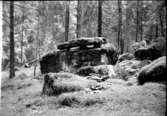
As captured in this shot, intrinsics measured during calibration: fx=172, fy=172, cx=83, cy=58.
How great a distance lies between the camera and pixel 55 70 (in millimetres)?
13609

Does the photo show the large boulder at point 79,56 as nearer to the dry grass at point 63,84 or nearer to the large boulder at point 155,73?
the dry grass at point 63,84

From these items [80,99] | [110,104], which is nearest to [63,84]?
[80,99]

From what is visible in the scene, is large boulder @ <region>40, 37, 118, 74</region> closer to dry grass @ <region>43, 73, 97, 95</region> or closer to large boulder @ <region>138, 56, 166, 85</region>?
dry grass @ <region>43, 73, 97, 95</region>

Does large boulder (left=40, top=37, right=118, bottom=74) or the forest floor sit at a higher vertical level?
large boulder (left=40, top=37, right=118, bottom=74)

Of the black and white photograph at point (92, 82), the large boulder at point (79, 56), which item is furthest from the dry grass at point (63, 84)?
the large boulder at point (79, 56)

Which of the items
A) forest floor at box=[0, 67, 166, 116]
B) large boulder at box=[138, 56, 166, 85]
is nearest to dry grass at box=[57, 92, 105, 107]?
forest floor at box=[0, 67, 166, 116]

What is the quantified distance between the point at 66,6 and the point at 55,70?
8.45 meters

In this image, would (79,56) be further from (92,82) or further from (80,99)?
(80,99)

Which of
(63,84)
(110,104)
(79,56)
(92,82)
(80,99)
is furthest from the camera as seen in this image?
(79,56)

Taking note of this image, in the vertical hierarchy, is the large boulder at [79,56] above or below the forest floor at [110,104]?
above

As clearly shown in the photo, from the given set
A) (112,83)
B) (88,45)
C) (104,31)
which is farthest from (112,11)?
(112,83)

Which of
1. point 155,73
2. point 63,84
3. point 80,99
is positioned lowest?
point 80,99

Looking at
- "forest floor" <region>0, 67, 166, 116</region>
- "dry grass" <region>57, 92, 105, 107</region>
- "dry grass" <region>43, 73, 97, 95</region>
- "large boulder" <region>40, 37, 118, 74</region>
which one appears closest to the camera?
"forest floor" <region>0, 67, 166, 116</region>

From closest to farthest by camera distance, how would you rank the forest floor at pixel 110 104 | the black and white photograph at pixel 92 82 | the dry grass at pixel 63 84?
the forest floor at pixel 110 104 → the black and white photograph at pixel 92 82 → the dry grass at pixel 63 84
